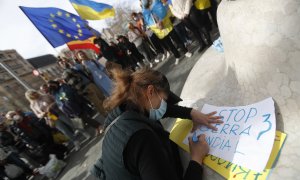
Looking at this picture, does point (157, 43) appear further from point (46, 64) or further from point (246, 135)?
point (46, 64)

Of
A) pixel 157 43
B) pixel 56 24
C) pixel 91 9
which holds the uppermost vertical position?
pixel 56 24

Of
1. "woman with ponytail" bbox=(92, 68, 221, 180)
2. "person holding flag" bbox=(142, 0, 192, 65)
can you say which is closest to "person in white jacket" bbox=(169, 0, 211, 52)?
"person holding flag" bbox=(142, 0, 192, 65)

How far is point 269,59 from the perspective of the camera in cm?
123

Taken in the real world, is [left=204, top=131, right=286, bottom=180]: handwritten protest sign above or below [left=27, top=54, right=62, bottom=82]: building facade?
above

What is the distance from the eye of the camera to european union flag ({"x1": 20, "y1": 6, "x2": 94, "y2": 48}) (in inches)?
243

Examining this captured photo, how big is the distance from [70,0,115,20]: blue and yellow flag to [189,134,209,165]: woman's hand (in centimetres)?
552

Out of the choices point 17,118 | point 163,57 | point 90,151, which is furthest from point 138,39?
point 17,118

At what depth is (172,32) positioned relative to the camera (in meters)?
6.40

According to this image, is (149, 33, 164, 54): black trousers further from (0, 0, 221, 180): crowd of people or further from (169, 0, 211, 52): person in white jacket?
(169, 0, 211, 52): person in white jacket

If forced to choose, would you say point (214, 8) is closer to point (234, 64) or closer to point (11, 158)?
point (234, 64)

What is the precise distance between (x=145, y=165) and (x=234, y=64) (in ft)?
2.76

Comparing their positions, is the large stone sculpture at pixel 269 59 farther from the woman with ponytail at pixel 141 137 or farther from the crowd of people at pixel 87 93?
the crowd of people at pixel 87 93

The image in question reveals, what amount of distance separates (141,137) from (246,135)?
1.83 feet

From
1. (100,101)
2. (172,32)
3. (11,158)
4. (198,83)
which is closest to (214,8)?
(172,32)
